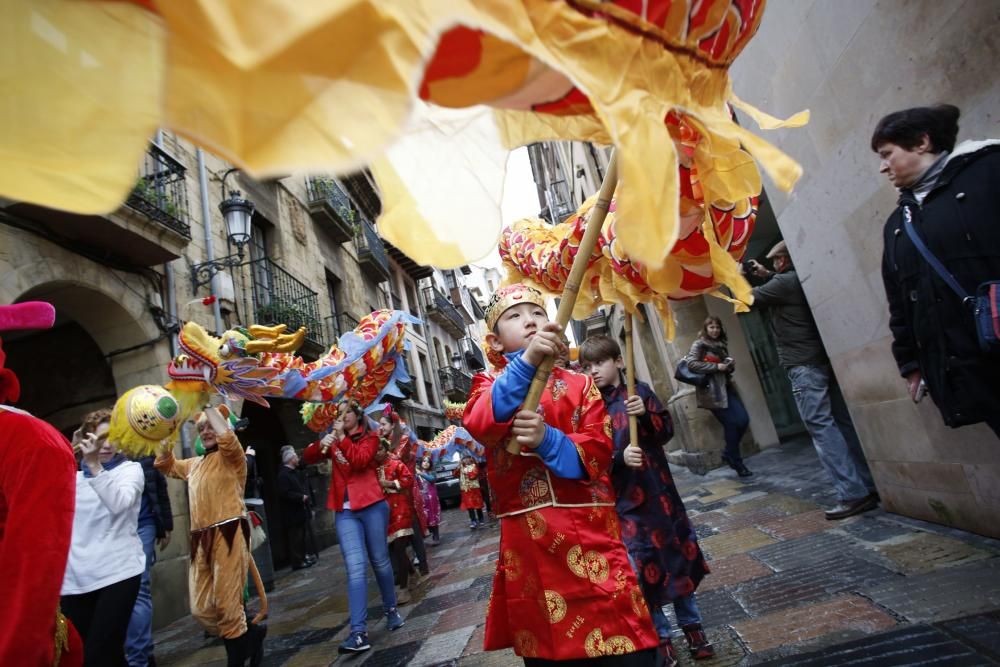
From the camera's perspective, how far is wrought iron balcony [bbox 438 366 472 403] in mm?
26625

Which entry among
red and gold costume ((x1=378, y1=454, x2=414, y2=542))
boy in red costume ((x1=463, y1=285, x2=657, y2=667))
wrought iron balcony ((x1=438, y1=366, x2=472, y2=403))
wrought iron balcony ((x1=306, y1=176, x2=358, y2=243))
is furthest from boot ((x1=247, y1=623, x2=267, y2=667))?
wrought iron balcony ((x1=438, y1=366, x2=472, y2=403))

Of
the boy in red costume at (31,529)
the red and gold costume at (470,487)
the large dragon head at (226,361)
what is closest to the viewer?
the boy in red costume at (31,529)

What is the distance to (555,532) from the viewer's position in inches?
71.5

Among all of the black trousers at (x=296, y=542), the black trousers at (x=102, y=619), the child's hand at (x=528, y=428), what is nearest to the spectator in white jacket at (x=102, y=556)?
the black trousers at (x=102, y=619)

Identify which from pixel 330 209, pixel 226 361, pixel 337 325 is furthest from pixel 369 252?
pixel 226 361

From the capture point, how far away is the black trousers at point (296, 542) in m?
9.74

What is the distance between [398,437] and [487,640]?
528 cm

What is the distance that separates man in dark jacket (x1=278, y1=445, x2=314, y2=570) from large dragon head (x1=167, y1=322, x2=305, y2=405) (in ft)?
17.8

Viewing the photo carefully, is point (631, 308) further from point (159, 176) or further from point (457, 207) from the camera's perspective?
point (159, 176)

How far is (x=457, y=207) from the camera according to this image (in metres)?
1.09

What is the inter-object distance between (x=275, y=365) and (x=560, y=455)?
2742mm

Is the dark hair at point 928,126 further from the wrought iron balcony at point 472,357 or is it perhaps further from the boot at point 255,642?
the wrought iron balcony at point 472,357

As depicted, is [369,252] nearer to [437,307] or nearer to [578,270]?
[437,307]

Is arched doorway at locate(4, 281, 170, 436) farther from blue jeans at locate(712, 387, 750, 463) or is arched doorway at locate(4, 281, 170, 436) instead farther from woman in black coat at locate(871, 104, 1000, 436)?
woman in black coat at locate(871, 104, 1000, 436)
